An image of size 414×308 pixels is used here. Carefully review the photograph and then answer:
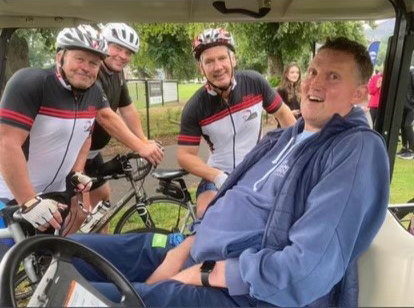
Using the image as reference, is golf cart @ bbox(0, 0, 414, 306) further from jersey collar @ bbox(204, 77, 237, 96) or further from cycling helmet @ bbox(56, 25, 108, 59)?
jersey collar @ bbox(204, 77, 237, 96)

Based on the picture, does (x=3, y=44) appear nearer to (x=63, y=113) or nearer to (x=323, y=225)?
(x=63, y=113)

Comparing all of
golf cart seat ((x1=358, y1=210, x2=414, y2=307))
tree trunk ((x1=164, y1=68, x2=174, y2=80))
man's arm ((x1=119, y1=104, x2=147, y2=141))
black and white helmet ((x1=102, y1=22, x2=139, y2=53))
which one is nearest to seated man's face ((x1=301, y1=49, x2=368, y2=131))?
golf cart seat ((x1=358, y1=210, x2=414, y2=307))

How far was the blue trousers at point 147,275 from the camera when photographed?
179 centimetres

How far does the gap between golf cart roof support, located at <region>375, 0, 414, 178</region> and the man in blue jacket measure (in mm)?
262

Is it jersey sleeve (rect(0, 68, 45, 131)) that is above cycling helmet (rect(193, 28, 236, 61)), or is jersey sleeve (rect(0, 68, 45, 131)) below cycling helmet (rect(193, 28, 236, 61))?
below

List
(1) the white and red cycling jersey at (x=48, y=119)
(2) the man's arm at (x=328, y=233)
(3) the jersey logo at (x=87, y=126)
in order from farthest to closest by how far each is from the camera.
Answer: (3) the jersey logo at (x=87, y=126), (1) the white and red cycling jersey at (x=48, y=119), (2) the man's arm at (x=328, y=233)

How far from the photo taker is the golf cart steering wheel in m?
1.28

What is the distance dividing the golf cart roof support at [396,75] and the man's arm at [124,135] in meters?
1.62

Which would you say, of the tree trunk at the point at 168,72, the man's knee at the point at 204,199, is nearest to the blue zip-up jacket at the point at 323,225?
the man's knee at the point at 204,199

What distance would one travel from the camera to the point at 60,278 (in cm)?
142

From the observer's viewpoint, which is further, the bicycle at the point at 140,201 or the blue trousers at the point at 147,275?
the bicycle at the point at 140,201

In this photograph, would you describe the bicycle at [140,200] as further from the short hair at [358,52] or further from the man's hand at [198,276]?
the short hair at [358,52]

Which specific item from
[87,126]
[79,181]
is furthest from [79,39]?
[79,181]

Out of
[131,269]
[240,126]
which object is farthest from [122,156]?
[131,269]
